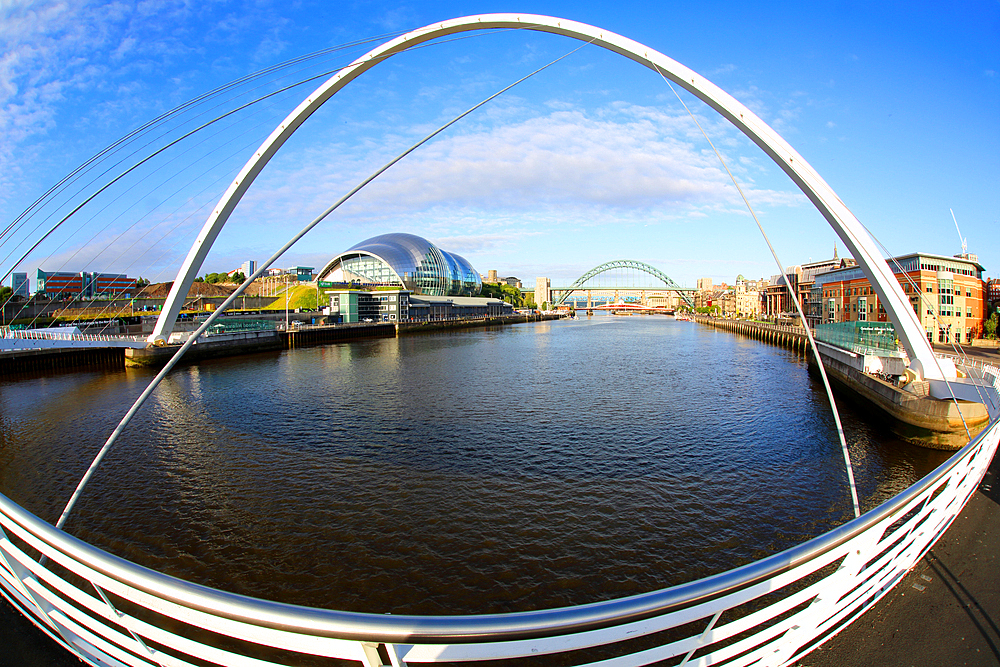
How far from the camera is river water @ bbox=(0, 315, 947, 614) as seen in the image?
25.3 ft

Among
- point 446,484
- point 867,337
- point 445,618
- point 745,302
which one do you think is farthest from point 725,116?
point 745,302

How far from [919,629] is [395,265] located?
97195 mm

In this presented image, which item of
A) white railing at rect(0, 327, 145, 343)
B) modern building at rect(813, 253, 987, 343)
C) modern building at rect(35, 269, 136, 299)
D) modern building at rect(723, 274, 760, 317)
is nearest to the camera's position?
white railing at rect(0, 327, 145, 343)

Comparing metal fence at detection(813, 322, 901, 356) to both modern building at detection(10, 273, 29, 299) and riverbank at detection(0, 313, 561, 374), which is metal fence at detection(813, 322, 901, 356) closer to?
riverbank at detection(0, 313, 561, 374)

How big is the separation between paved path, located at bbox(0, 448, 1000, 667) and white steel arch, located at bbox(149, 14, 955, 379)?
10.4 metres

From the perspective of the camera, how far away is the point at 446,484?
1132cm

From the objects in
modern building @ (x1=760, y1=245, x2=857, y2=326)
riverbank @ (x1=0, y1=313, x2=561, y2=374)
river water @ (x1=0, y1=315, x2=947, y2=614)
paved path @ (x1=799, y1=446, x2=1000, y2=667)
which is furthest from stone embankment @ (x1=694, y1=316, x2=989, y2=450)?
modern building @ (x1=760, y1=245, x2=857, y2=326)

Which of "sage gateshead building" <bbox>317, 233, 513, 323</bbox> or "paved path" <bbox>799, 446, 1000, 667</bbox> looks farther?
"sage gateshead building" <bbox>317, 233, 513, 323</bbox>

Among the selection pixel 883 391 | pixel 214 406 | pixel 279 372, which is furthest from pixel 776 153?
pixel 279 372

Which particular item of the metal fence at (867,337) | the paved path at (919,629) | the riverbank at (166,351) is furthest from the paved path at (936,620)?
the riverbank at (166,351)

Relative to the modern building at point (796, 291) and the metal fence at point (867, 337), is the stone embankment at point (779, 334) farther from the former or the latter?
the modern building at point (796, 291)

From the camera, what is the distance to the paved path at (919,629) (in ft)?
13.4

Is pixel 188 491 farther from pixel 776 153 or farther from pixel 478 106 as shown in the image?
pixel 776 153

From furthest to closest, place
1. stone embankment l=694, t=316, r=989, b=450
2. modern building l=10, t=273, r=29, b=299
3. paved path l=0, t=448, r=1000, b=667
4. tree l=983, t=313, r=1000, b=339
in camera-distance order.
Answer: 1. modern building l=10, t=273, r=29, b=299
2. tree l=983, t=313, r=1000, b=339
3. stone embankment l=694, t=316, r=989, b=450
4. paved path l=0, t=448, r=1000, b=667
